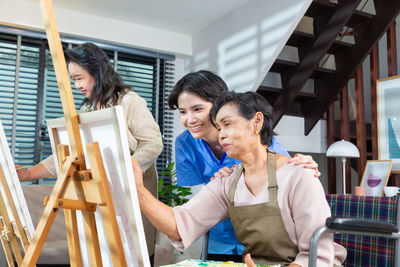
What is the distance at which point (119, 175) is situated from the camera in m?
1.00

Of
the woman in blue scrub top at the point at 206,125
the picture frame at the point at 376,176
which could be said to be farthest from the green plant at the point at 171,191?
Answer: the woman in blue scrub top at the point at 206,125

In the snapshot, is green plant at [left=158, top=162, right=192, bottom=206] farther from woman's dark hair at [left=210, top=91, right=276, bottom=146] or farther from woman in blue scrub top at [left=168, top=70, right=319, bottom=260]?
woman's dark hair at [left=210, top=91, right=276, bottom=146]

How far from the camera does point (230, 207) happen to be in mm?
1374

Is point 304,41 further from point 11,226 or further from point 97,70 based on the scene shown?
point 11,226

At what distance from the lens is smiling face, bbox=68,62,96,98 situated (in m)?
1.92

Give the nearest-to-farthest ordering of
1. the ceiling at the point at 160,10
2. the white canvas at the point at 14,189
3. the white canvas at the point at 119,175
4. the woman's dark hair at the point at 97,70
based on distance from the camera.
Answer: the white canvas at the point at 119,175, the white canvas at the point at 14,189, the woman's dark hair at the point at 97,70, the ceiling at the point at 160,10

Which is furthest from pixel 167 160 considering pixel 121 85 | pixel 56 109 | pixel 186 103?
pixel 186 103

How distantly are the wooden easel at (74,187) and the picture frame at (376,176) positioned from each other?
2.84 meters

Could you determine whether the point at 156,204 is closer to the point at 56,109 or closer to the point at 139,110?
the point at 139,110

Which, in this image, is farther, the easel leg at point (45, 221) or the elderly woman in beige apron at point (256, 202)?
the elderly woman in beige apron at point (256, 202)

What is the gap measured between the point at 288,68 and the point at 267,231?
2739mm

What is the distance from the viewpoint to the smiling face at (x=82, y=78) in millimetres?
1918

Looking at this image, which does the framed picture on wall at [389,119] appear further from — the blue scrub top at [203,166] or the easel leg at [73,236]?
the easel leg at [73,236]

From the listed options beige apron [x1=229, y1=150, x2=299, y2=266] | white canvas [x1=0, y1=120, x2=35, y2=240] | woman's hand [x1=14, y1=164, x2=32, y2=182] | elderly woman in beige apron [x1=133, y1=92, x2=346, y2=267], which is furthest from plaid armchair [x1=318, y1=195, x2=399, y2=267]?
woman's hand [x1=14, y1=164, x2=32, y2=182]
